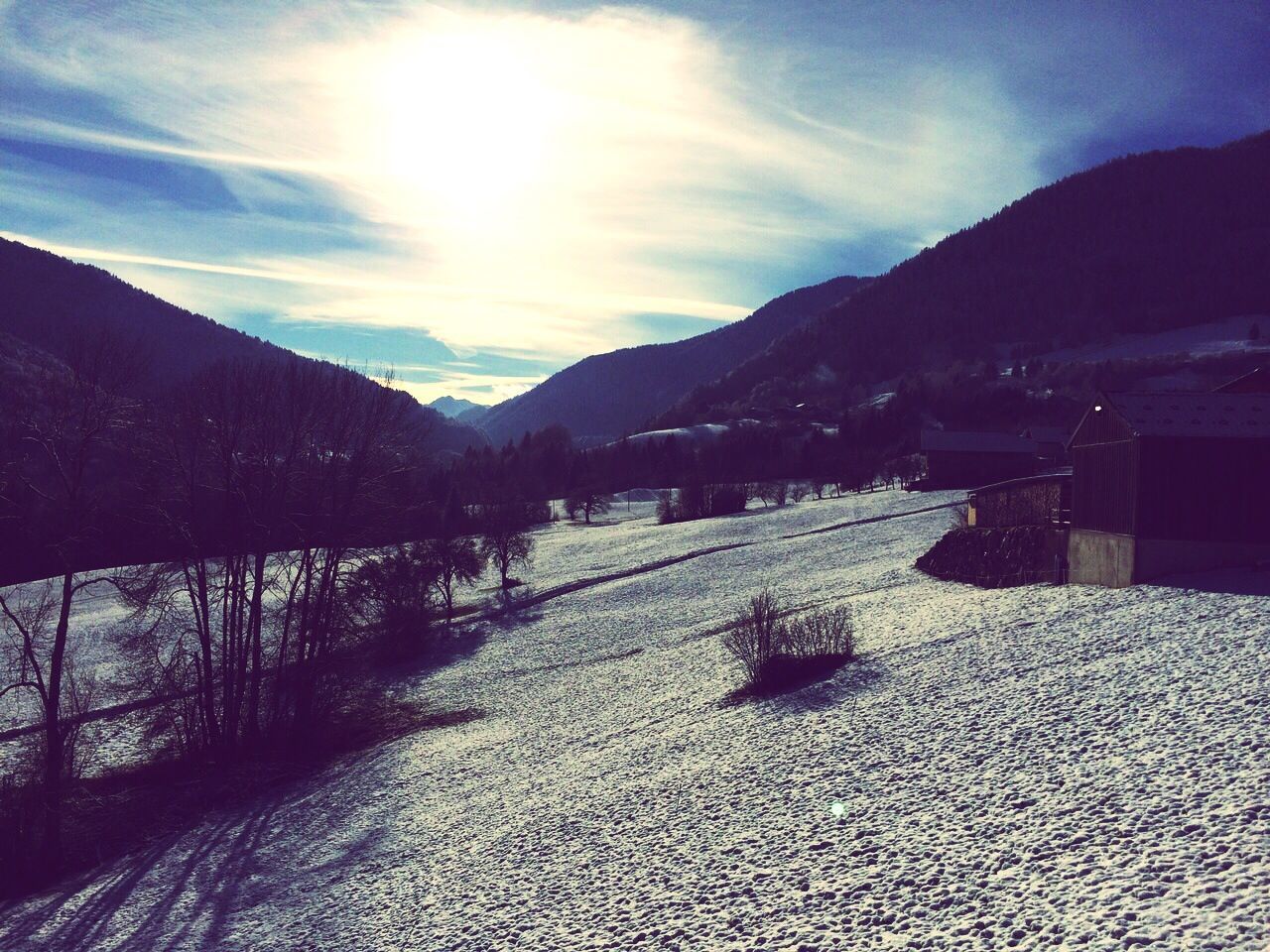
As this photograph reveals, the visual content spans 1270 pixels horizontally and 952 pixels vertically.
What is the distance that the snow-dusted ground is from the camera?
9.04 meters

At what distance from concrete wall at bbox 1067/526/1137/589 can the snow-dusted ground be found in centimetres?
109

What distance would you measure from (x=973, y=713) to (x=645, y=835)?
6.60m

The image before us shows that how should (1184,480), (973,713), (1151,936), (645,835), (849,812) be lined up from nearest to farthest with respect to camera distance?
(1151,936) < (849,812) < (645,835) < (973,713) < (1184,480)

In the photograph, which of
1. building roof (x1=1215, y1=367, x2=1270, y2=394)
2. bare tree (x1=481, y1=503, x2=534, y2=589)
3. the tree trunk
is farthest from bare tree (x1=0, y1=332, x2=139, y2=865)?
building roof (x1=1215, y1=367, x2=1270, y2=394)

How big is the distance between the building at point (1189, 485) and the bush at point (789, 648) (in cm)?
809

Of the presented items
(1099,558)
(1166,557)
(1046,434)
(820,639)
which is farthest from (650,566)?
(1046,434)

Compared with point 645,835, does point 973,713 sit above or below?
above

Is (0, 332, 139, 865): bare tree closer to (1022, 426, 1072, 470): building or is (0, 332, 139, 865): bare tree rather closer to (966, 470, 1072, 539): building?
(966, 470, 1072, 539): building

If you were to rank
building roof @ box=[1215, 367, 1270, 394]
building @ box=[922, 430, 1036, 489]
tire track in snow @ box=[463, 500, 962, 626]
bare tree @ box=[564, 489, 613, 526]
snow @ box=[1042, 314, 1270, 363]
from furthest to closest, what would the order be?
snow @ box=[1042, 314, 1270, 363]
bare tree @ box=[564, 489, 613, 526]
building @ box=[922, 430, 1036, 489]
tire track in snow @ box=[463, 500, 962, 626]
building roof @ box=[1215, 367, 1270, 394]

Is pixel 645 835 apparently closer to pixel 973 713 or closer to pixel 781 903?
pixel 781 903

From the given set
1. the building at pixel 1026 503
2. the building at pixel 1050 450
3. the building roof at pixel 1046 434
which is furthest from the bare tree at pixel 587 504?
the building at pixel 1026 503

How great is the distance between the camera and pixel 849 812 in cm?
1215

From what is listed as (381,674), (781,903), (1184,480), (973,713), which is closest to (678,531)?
(381,674)

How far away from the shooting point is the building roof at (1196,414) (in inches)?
832
